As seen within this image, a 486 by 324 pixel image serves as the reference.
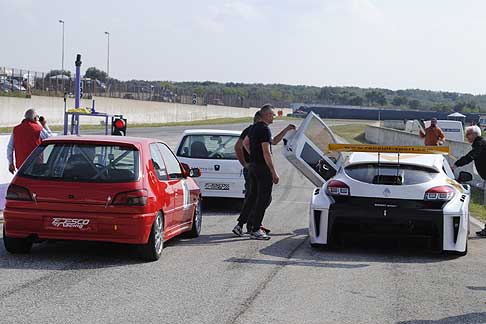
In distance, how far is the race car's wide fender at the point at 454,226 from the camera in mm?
10552

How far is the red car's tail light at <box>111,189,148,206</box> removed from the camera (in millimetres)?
9281

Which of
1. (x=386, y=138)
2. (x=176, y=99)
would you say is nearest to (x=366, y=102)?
(x=176, y=99)

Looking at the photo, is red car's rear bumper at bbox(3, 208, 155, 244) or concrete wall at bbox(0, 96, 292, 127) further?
concrete wall at bbox(0, 96, 292, 127)

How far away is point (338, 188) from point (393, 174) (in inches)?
29.7

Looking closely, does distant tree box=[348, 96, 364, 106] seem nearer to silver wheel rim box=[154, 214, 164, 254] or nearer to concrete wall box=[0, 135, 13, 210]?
concrete wall box=[0, 135, 13, 210]

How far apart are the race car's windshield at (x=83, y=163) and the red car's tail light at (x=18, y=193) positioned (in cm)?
18

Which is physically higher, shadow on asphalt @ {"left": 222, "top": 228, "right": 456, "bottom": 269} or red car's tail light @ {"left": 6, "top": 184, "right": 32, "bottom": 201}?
red car's tail light @ {"left": 6, "top": 184, "right": 32, "bottom": 201}

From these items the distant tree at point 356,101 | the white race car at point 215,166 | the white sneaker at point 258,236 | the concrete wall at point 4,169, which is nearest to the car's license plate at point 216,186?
the white race car at point 215,166

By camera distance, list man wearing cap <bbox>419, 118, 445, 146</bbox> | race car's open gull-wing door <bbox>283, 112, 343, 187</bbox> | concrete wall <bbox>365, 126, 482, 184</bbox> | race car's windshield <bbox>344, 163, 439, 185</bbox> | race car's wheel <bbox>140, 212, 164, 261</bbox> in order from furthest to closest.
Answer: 1. concrete wall <bbox>365, 126, 482, 184</bbox>
2. man wearing cap <bbox>419, 118, 445, 146</bbox>
3. race car's open gull-wing door <bbox>283, 112, 343, 187</bbox>
4. race car's windshield <bbox>344, 163, 439, 185</bbox>
5. race car's wheel <bbox>140, 212, 164, 261</bbox>

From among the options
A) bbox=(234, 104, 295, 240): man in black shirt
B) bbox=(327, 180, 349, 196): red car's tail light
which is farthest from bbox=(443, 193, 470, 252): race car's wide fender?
bbox=(234, 104, 295, 240): man in black shirt

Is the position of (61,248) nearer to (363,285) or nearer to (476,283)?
(363,285)

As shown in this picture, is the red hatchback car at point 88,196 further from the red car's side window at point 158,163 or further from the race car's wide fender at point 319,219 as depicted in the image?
the race car's wide fender at point 319,219

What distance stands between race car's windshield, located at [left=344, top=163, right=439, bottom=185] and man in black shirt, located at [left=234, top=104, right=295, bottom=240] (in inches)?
50.7

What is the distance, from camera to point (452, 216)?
10.5 metres
